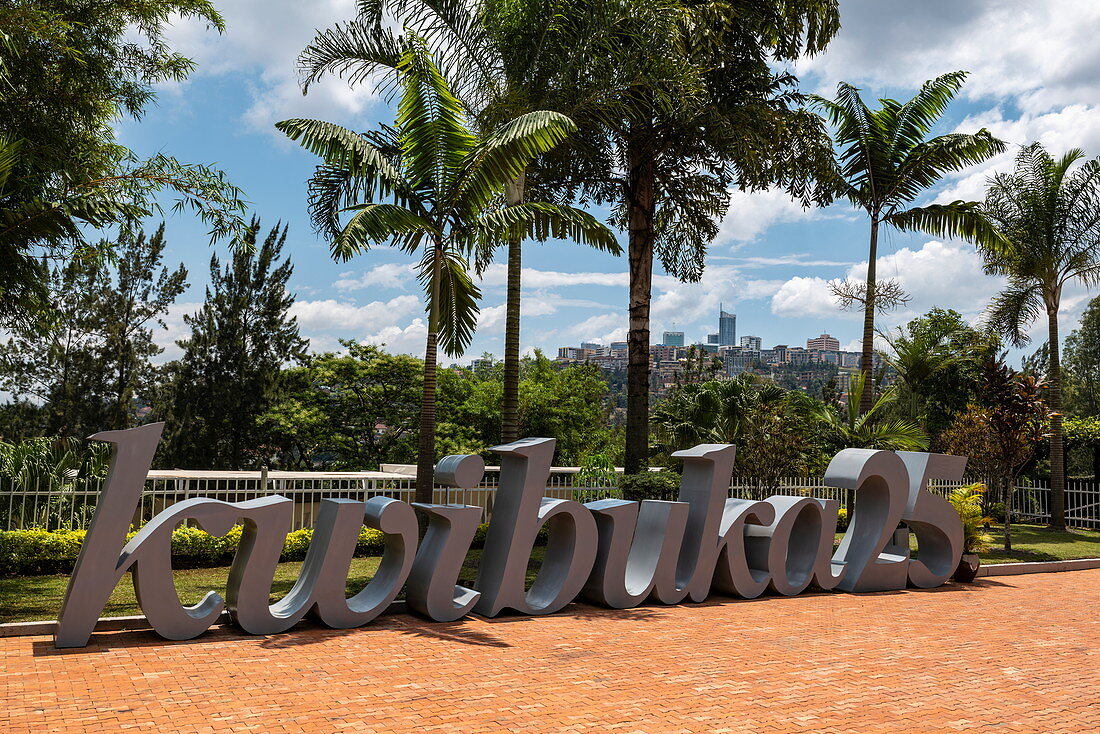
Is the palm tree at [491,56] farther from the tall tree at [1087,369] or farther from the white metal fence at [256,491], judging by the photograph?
the tall tree at [1087,369]

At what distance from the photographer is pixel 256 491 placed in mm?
14969

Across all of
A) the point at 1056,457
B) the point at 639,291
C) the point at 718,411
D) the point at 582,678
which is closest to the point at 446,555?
the point at 582,678

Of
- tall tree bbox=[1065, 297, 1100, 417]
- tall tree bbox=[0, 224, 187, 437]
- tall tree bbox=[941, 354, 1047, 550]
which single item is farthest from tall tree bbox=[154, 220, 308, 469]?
tall tree bbox=[1065, 297, 1100, 417]

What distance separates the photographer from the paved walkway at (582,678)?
6426mm

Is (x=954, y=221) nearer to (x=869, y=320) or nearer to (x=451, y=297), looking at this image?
(x=869, y=320)

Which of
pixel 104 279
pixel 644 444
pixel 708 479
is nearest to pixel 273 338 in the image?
pixel 104 279

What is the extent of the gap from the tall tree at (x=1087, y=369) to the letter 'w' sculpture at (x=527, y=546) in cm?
4303

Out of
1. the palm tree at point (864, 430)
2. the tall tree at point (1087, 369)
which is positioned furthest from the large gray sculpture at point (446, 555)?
the tall tree at point (1087, 369)

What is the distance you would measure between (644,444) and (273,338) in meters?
20.5

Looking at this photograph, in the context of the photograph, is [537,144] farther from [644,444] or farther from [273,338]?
[273,338]

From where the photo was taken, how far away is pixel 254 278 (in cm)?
3316

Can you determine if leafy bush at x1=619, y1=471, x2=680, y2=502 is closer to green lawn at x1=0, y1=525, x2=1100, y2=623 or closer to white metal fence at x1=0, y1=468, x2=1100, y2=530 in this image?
white metal fence at x1=0, y1=468, x2=1100, y2=530

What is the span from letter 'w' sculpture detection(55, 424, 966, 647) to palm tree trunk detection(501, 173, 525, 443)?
3.49 m

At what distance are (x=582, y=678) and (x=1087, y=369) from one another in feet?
181
